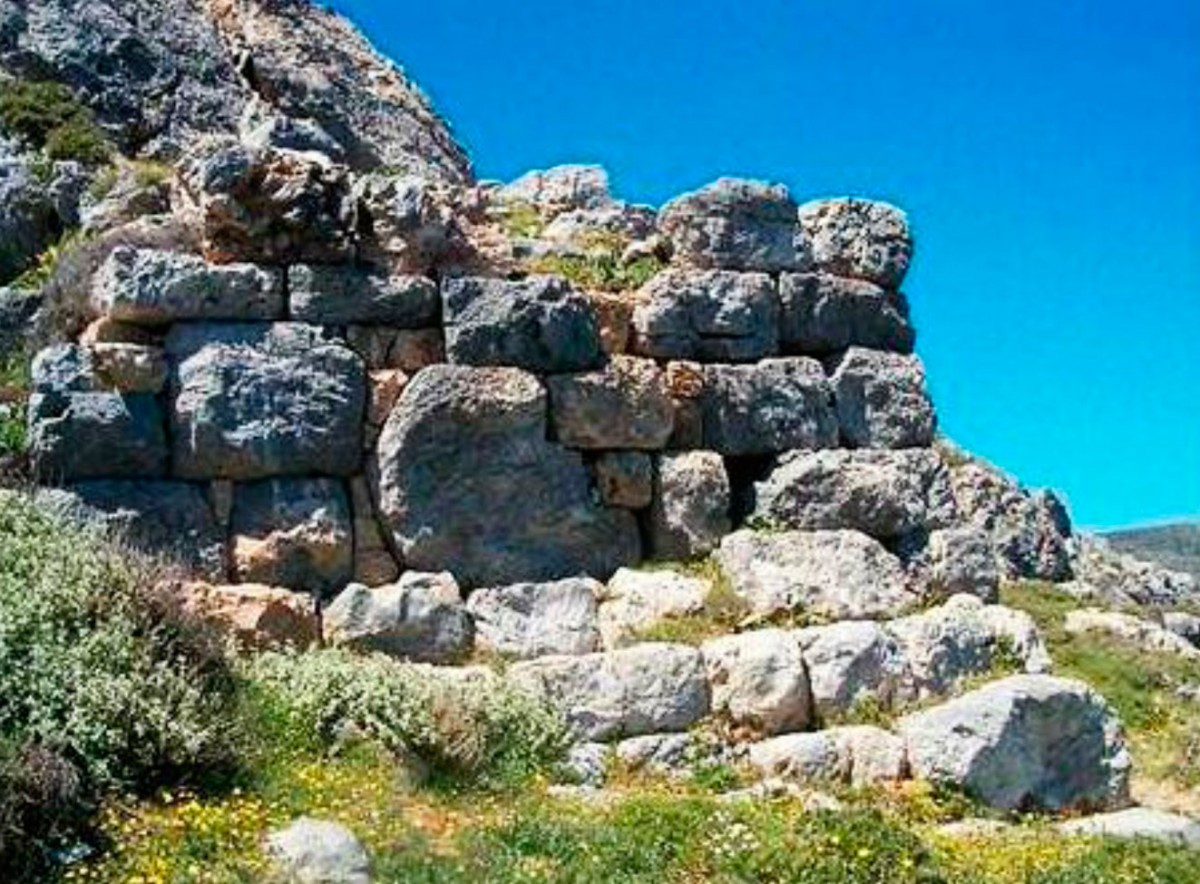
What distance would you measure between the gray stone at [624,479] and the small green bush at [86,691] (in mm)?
5307

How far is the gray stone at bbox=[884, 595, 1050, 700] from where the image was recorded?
49.6ft

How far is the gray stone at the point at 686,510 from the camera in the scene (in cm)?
1705

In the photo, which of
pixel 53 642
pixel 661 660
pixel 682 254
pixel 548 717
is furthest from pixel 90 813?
pixel 682 254

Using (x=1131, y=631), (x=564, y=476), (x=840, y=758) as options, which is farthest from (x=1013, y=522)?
(x=840, y=758)

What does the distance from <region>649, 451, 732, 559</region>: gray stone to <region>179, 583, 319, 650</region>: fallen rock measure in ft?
13.2

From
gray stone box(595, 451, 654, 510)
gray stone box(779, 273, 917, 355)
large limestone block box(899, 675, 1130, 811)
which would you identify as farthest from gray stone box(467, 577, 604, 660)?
gray stone box(779, 273, 917, 355)

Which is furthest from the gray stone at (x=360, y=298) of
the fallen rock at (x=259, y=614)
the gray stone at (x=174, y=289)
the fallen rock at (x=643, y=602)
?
the fallen rock at (x=643, y=602)

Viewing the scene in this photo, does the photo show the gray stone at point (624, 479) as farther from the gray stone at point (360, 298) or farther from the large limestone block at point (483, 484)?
the gray stone at point (360, 298)

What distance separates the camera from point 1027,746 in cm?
1373

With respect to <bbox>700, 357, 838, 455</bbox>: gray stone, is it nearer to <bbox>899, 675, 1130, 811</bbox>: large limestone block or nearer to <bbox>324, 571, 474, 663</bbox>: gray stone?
<bbox>324, 571, 474, 663</bbox>: gray stone

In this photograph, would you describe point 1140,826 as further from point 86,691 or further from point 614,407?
point 86,691

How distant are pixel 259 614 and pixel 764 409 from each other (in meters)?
6.33

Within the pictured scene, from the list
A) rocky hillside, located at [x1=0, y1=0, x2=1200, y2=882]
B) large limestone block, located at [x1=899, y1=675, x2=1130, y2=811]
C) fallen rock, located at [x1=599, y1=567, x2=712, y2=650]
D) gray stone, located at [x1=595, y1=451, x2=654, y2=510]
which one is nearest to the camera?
large limestone block, located at [x1=899, y1=675, x2=1130, y2=811]

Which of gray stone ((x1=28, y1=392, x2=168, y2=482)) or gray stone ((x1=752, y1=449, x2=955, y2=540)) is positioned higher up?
gray stone ((x1=752, y1=449, x2=955, y2=540))
